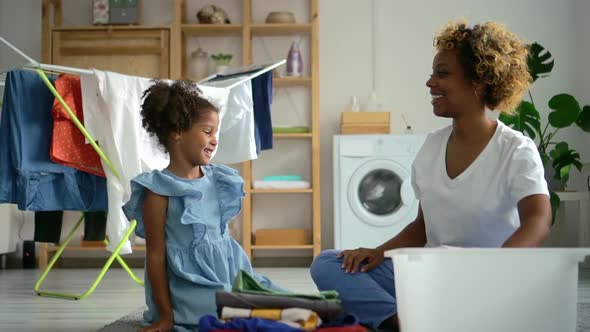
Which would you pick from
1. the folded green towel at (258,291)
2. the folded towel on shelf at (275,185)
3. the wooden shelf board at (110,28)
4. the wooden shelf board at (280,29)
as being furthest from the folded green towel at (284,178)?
the folded green towel at (258,291)

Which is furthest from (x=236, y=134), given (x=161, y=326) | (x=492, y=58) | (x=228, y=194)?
(x=492, y=58)

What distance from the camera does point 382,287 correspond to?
7.32ft

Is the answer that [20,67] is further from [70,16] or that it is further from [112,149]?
[70,16]

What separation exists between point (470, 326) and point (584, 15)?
13.9ft

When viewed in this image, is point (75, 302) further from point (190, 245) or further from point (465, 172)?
point (465, 172)

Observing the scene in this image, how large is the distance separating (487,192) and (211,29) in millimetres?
3717

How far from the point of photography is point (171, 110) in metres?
2.36

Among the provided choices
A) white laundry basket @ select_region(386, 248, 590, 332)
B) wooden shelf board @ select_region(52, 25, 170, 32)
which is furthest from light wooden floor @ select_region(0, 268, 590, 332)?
wooden shelf board @ select_region(52, 25, 170, 32)

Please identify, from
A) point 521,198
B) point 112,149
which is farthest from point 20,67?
point 521,198

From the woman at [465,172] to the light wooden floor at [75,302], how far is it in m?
0.88

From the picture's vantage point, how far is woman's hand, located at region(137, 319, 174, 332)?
7.05 feet

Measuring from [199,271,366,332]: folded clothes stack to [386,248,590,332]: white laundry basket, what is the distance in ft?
0.54

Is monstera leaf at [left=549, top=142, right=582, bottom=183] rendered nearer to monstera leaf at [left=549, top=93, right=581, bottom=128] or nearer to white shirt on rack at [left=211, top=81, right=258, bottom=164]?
monstera leaf at [left=549, top=93, right=581, bottom=128]

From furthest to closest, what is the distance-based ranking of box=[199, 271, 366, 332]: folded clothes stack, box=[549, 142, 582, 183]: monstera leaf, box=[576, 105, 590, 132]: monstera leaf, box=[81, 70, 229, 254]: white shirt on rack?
box=[576, 105, 590, 132]: monstera leaf
box=[549, 142, 582, 183]: monstera leaf
box=[81, 70, 229, 254]: white shirt on rack
box=[199, 271, 366, 332]: folded clothes stack
